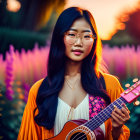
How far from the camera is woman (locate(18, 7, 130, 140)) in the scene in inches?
59.3

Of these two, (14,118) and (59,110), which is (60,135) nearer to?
(59,110)

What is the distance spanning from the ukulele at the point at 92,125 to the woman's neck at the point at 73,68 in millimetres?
362

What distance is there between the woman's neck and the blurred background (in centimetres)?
69

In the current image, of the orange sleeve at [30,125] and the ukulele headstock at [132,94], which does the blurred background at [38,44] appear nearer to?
the orange sleeve at [30,125]

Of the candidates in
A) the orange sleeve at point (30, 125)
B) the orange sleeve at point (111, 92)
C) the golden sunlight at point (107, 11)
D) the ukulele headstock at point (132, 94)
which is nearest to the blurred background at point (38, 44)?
the golden sunlight at point (107, 11)

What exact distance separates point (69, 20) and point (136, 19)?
102 cm

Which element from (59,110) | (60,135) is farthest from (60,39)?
(60,135)

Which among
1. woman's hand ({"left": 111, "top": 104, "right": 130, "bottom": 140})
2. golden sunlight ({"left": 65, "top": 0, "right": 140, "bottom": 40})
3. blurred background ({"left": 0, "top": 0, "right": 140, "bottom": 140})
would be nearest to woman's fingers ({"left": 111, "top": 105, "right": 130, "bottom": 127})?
woman's hand ({"left": 111, "top": 104, "right": 130, "bottom": 140})

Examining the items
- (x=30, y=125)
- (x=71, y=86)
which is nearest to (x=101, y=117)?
(x=71, y=86)

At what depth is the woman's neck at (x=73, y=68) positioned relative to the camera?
162 centimetres

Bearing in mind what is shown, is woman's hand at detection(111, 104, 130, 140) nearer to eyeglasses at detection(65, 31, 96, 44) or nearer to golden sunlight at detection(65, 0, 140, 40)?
eyeglasses at detection(65, 31, 96, 44)

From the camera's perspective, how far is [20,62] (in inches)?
91.5

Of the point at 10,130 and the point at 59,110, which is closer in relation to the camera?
the point at 59,110

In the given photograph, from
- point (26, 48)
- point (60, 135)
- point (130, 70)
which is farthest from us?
point (26, 48)
